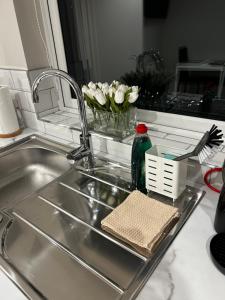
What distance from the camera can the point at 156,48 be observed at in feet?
3.22

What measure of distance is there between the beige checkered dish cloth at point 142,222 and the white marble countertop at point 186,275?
0.04 metres

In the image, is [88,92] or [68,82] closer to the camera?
[68,82]

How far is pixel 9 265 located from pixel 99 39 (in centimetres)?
96

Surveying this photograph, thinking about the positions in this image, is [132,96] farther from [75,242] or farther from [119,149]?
[75,242]

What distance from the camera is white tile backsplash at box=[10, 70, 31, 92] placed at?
1.25 meters

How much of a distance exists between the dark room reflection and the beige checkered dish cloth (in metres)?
0.43

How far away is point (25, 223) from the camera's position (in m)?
0.82

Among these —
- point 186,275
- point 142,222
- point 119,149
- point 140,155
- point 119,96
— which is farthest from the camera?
point 119,149

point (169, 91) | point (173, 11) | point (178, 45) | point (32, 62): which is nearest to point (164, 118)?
point (169, 91)

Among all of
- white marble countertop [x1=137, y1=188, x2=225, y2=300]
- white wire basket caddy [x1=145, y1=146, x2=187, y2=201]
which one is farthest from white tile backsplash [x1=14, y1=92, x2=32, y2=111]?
white marble countertop [x1=137, y1=188, x2=225, y2=300]

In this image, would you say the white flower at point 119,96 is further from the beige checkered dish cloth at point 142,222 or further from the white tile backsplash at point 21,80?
the white tile backsplash at point 21,80

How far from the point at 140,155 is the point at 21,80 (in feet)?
2.65

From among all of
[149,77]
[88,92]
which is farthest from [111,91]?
[149,77]

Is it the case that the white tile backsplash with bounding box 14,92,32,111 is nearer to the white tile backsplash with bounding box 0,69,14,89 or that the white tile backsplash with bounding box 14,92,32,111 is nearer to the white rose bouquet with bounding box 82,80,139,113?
the white tile backsplash with bounding box 0,69,14,89
